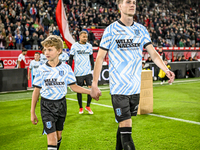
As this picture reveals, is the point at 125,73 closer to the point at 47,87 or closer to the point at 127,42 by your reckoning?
the point at 127,42

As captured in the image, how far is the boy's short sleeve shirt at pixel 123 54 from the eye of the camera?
300cm

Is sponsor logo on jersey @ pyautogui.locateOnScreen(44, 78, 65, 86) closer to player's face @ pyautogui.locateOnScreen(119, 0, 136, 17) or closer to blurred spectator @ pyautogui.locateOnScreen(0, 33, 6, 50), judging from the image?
player's face @ pyautogui.locateOnScreen(119, 0, 136, 17)

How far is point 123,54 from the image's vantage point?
3014 millimetres

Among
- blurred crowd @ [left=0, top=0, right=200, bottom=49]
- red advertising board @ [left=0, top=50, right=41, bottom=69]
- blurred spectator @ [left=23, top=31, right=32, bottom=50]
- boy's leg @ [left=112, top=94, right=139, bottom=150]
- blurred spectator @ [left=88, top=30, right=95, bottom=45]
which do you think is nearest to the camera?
boy's leg @ [left=112, top=94, right=139, bottom=150]

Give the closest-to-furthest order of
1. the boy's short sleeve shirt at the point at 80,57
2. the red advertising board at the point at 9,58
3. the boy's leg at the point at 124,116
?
1. the boy's leg at the point at 124,116
2. the boy's short sleeve shirt at the point at 80,57
3. the red advertising board at the point at 9,58

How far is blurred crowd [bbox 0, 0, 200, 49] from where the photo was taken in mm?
16547

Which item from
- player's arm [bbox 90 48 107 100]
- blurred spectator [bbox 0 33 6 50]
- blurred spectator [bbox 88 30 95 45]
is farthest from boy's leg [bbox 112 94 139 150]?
blurred spectator [bbox 88 30 95 45]

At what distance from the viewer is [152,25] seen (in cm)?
2739

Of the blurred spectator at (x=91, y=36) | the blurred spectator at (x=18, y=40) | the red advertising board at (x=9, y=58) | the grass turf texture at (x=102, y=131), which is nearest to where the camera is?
the grass turf texture at (x=102, y=131)

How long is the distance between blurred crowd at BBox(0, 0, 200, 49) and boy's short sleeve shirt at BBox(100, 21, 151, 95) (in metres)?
13.9

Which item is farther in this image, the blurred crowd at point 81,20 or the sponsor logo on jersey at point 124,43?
the blurred crowd at point 81,20

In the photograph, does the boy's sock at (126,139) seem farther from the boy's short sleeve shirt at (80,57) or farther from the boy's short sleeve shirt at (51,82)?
the boy's short sleeve shirt at (80,57)

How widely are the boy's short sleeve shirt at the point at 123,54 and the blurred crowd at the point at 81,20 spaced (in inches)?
548

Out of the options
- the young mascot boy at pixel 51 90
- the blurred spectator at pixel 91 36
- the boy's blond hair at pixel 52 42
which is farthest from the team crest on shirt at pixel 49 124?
the blurred spectator at pixel 91 36
